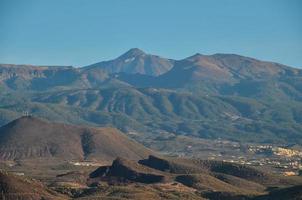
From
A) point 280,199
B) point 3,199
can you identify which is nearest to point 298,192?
point 280,199

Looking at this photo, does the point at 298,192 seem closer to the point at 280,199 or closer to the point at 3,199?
the point at 280,199
